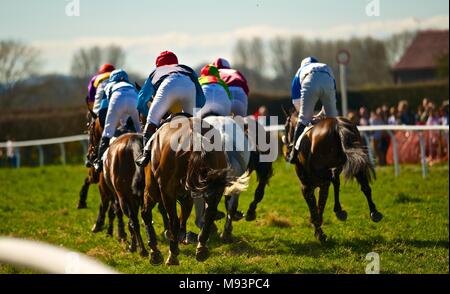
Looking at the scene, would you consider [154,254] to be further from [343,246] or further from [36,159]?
[36,159]

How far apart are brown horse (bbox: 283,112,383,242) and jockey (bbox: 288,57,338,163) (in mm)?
283

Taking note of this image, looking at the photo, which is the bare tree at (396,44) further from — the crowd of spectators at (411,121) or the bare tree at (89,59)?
the crowd of spectators at (411,121)

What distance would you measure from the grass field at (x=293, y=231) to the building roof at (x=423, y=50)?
29.9m

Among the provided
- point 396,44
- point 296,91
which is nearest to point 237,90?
point 296,91

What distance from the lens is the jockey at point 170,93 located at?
297 inches

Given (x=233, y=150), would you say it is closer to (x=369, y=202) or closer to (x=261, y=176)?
(x=369, y=202)

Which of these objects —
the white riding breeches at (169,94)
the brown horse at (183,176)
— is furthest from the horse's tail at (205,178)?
the white riding breeches at (169,94)

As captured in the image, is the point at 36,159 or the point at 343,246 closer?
the point at 343,246

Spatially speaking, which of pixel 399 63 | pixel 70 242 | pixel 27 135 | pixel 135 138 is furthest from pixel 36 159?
pixel 399 63

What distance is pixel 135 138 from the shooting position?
25.9ft

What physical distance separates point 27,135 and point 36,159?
2.69 meters

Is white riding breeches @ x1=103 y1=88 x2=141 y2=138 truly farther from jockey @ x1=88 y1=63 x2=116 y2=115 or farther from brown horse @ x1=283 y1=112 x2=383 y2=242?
brown horse @ x1=283 y1=112 x2=383 y2=242

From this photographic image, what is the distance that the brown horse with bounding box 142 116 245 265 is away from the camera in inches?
259
